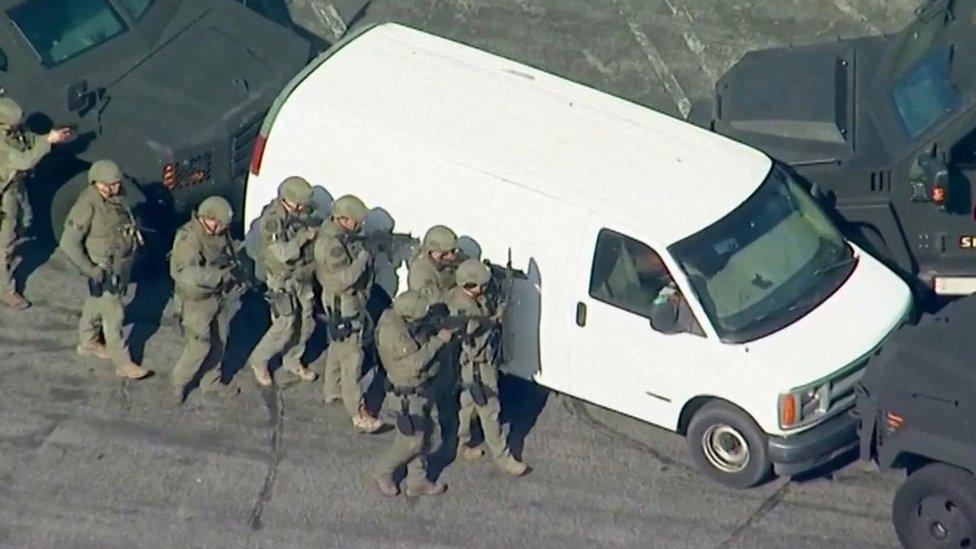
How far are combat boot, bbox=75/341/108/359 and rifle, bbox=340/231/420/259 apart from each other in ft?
7.39

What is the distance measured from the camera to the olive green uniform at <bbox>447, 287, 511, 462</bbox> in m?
12.0

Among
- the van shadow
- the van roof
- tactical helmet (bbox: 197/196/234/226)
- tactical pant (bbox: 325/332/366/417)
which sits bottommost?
the van shadow

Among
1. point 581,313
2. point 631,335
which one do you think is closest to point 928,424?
point 631,335

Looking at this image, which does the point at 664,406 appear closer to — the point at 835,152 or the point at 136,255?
the point at 835,152

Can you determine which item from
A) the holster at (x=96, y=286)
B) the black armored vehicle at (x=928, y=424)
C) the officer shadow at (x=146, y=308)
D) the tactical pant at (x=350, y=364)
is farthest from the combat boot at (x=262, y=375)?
the black armored vehicle at (x=928, y=424)

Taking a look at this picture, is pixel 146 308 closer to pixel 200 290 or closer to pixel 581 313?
pixel 200 290

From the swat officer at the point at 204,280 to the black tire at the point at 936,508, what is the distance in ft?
15.7

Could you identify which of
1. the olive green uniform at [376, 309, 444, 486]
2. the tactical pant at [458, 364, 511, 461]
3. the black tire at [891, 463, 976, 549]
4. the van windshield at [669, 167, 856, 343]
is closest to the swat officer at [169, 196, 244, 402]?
the olive green uniform at [376, 309, 444, 486]

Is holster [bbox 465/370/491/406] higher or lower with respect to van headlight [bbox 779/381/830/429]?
lower

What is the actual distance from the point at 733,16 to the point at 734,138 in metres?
4.12

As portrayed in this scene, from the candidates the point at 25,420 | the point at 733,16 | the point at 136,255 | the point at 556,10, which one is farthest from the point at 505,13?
the point at 25,420

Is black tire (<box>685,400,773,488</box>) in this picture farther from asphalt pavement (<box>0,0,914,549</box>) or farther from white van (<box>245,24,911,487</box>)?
asphalt pavement (<box>0,0,914,549</box>)

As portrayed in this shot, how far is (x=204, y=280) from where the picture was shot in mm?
12688

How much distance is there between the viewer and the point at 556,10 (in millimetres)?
18094
